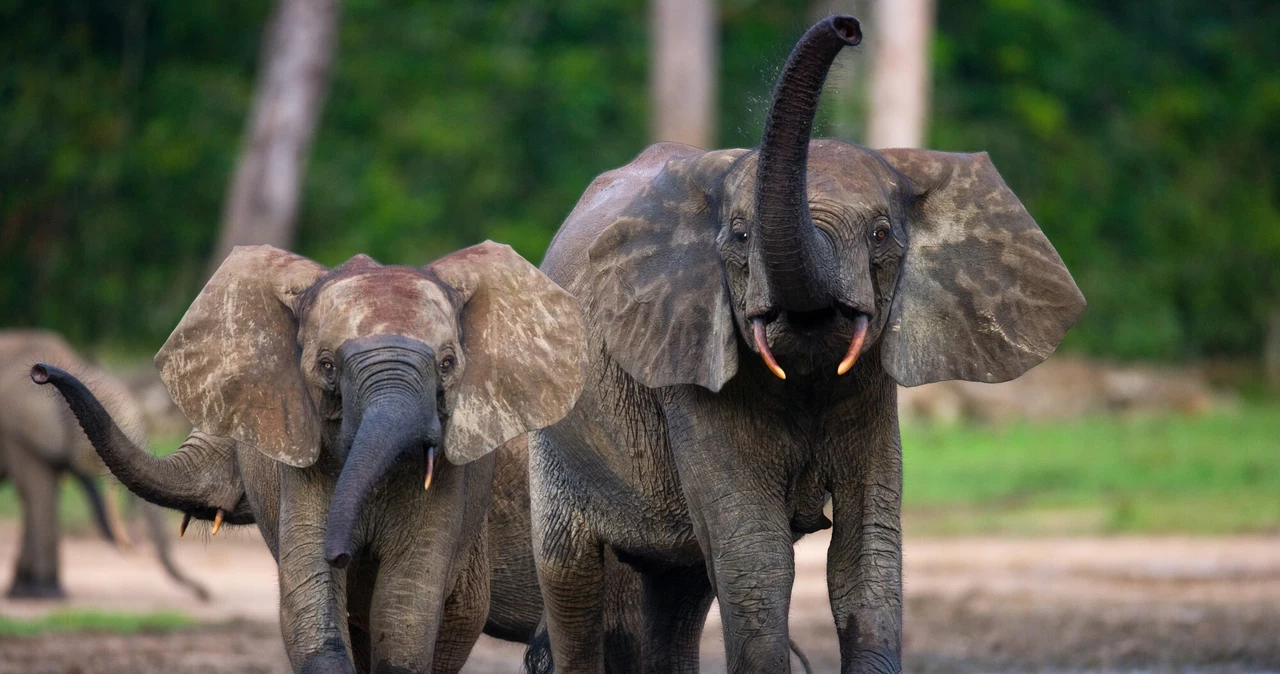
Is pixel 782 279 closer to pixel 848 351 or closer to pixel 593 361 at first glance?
pixel 848 351

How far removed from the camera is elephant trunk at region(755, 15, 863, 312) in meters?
4.80

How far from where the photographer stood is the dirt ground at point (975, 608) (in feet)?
28.1

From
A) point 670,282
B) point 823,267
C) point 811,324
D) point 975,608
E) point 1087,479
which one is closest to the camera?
point 823,267

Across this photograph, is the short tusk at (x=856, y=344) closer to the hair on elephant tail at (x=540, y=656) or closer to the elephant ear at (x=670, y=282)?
the elephant ear at (x=670, y=282)

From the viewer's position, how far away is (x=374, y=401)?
17.2 ft

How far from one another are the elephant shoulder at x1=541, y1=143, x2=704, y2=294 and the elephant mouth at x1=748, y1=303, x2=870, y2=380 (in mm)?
1191

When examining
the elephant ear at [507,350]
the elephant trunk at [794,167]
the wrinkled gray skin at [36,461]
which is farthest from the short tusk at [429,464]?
the wrinkled gray skin at [36,461]

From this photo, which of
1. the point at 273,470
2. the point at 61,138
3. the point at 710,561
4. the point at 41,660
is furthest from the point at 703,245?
the point at 61,138

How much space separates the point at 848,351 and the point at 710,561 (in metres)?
0.89

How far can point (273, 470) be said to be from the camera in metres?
5.97

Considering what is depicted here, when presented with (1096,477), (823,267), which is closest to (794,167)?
(823,267)

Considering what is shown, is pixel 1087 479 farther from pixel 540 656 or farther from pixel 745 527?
pixel 745 527

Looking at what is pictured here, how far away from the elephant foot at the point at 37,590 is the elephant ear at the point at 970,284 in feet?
24.8

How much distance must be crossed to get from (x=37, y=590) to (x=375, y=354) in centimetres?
705
